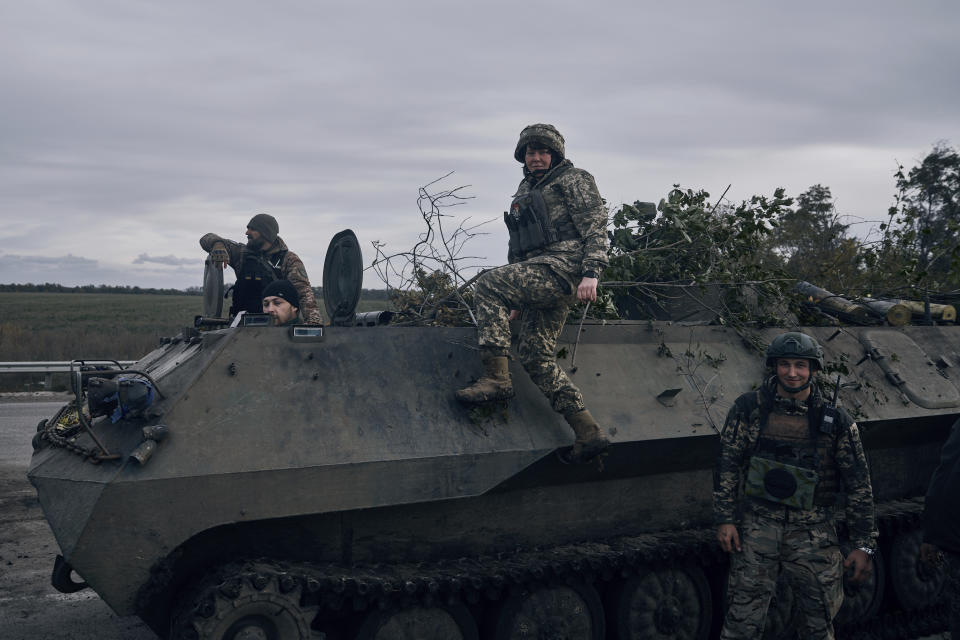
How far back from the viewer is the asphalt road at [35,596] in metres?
5.30

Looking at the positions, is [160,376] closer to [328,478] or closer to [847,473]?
[328,478]

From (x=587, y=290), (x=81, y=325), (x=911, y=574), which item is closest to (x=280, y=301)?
(x=587, y=290)

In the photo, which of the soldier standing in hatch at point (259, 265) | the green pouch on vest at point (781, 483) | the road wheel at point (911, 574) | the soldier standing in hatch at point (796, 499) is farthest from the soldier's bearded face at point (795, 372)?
the soldier standing in hatch at point (259, 265)

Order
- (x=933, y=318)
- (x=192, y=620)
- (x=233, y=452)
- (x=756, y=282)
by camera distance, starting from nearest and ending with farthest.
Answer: (x=192, y=620), (x=233, y=452), (x=756, y=282), (x=933, y=318)

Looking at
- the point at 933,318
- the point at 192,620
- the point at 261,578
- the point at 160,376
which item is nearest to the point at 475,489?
the point at 261,578

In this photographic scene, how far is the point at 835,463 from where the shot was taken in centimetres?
429

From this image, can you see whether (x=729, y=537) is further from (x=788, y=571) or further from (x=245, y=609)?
(x=245, y=609)

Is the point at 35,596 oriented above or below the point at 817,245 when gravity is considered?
below

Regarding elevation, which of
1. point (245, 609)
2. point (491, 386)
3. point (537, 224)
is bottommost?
point (245, 609)

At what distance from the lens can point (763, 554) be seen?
14.1 ft

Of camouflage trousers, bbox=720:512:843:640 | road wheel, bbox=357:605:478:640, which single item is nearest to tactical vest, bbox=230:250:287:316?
road wheel, bbox=357:605:478:640

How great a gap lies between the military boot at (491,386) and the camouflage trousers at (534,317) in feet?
0.19

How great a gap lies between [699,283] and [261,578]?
390 centimetres

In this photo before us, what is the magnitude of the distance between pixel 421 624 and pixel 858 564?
7.37 ft
